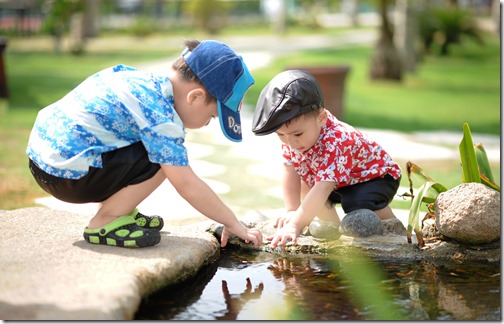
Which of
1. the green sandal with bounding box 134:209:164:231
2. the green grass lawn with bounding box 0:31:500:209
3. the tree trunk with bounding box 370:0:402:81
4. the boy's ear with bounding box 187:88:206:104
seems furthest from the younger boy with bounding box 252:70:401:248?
the tree trunk with bounding box 370:0:402:81

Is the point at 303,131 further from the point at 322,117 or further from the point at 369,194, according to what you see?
the point at 369,194

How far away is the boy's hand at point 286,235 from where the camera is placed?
3.36 m

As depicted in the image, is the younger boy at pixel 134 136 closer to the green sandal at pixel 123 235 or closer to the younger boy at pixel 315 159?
the green sandal at pixel 123 235

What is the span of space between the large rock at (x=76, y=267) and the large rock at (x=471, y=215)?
0.98 metres

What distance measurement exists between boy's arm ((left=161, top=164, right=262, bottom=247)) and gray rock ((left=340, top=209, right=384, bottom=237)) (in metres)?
0.44

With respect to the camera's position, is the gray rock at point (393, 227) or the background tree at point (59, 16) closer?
the gray rock at point (393, 227)

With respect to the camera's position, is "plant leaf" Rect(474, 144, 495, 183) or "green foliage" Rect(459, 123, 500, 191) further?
"plant leaf" Rect(474, 144, 495, 183)

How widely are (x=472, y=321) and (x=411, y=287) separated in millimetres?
Answer: 395

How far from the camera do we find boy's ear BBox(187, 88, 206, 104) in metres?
3.17

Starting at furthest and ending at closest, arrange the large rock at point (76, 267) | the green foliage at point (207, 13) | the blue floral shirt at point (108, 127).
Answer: the green foliage at point (207, 13) → the blue floral shirt at point (108, 127) → the large rock at point (76, 267)

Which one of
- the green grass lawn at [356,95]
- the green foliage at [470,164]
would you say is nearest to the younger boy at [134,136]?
the green foliage at [470,164]

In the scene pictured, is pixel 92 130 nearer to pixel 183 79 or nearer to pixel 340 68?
pixel 183 79

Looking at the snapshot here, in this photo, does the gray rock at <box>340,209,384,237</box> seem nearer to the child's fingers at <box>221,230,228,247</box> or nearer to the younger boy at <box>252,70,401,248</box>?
the younger boy at <box>252,70,401,248</box>

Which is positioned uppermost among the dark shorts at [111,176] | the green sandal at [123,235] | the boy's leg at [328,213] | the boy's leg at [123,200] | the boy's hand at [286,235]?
the dark shorts at [111,176]
